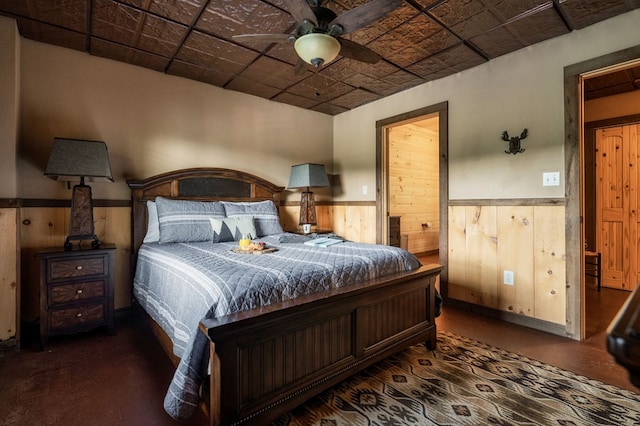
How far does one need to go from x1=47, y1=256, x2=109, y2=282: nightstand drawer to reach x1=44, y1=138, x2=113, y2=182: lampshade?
2.16 ft

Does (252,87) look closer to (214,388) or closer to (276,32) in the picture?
(276,32)

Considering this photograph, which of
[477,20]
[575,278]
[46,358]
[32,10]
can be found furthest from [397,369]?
[32,10]

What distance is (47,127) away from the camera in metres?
2.70

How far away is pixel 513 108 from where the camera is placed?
9.50 feet

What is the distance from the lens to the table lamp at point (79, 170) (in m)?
2.38

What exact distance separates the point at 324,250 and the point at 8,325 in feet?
7.85

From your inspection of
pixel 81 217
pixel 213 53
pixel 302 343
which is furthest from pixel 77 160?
pixel 302 343

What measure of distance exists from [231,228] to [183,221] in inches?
17.1

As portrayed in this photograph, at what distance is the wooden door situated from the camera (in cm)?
379

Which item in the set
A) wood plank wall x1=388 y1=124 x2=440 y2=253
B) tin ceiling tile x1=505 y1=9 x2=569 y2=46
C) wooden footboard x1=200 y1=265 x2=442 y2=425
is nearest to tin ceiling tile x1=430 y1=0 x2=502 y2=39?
tin ceiling tile x1=505 y1=9 x2=569 y2=46

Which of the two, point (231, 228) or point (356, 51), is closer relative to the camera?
point (356, 51)

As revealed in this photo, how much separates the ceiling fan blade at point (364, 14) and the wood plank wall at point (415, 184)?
3.59m

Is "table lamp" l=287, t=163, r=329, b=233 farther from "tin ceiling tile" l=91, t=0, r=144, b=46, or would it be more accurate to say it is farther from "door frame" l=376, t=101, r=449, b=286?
"tin ceiling tile" l=91, t=0, r=144, b=46

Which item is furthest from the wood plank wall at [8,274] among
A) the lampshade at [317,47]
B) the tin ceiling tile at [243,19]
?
the lampshade at [317,47]
